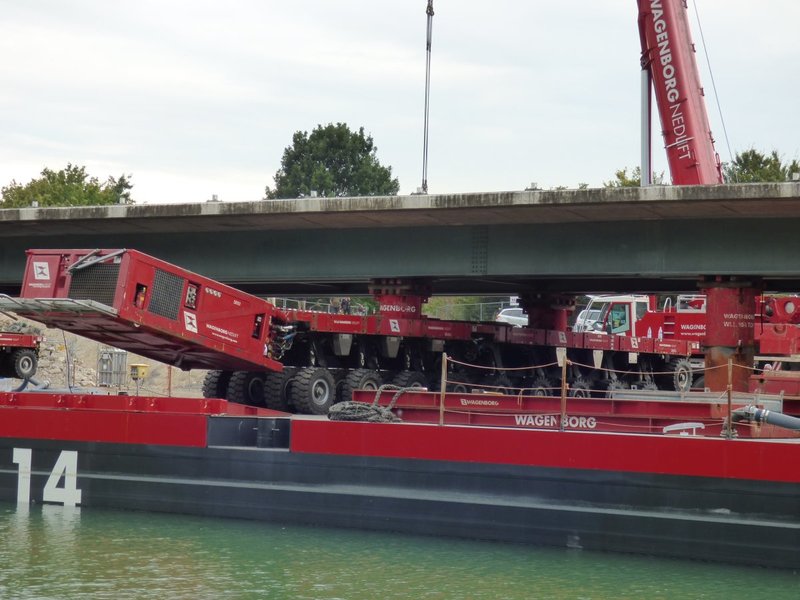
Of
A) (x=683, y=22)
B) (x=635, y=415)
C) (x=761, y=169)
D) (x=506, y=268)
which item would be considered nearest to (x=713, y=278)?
(x=506, y=268)

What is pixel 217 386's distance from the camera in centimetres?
2755

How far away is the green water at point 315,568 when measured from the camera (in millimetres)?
13945

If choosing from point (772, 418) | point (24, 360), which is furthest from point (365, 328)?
point (24, 360)

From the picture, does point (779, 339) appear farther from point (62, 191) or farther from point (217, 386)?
point (62, 191)

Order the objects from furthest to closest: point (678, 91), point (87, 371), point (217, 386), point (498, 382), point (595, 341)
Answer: point (87, 371) < point (595, 341) < point (498, 382) < point (678, 91) < point (217, 386)

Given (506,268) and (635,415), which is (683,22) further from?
(635,415)

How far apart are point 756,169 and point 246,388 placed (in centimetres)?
4991

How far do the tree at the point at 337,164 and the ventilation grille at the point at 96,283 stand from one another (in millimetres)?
85482

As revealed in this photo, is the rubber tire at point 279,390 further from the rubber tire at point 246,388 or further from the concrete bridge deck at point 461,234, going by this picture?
the concrete bridge deck at point 461,234

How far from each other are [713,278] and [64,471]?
1489cm

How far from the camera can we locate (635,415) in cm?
1736

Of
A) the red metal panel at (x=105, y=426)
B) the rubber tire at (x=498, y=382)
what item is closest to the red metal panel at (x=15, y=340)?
the rubber tire at (x=498, y=382)

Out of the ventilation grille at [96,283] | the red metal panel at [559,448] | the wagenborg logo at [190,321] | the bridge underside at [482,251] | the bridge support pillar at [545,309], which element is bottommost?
the red metal panel at [559,448]

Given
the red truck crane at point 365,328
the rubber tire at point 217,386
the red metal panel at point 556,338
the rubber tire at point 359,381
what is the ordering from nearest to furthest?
the red truck crane at point 365,328 < the rubber tire at point 359,381 < the rubber tire at point 217,386 < the red metal panel at point 556,338
